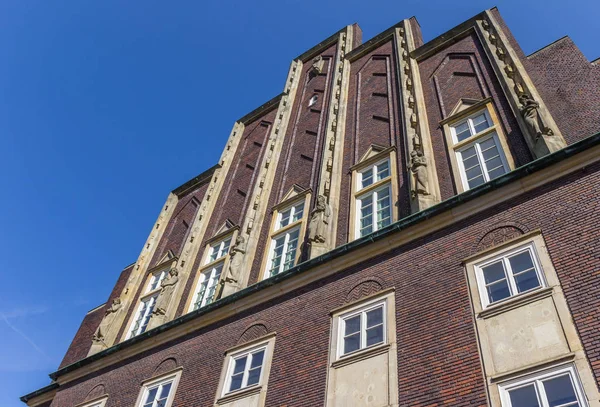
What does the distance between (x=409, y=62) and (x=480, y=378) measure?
12383 mm

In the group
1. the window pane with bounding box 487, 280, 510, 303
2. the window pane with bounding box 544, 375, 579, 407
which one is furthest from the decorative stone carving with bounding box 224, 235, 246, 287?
the window pane with bounding box 544, 375, 579, 407

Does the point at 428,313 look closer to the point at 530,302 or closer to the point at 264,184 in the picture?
the point at 530,302

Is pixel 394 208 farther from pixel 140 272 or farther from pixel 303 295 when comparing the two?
pixel 140 272

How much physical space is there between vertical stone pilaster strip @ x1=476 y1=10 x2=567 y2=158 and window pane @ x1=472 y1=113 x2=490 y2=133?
2.53 ft

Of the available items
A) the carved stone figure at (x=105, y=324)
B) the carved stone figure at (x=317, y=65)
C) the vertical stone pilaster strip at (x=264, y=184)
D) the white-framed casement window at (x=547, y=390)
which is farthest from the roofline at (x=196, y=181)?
the white-framed casement window at (x=547, y=390)

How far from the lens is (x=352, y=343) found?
33.6 ft

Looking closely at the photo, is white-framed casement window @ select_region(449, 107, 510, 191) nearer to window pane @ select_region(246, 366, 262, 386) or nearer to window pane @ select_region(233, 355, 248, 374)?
window pane @ select_region(246, 366, 262, 386)

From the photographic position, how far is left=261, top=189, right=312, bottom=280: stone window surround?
47.2ft

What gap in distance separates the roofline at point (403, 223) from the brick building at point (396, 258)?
0.10 feet

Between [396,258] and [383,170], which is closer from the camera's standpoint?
[396,258]

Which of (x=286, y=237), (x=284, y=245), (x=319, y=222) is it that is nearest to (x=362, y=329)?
(x=319, y=222)

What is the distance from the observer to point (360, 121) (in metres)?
17.6

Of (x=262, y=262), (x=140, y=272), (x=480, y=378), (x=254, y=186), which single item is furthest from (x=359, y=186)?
(x=140, y=272)

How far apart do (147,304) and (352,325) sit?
945 centimetres
